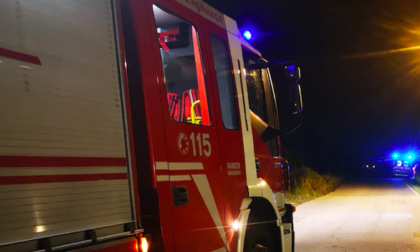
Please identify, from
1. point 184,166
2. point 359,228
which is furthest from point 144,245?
point 359,228

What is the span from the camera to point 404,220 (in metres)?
11.8

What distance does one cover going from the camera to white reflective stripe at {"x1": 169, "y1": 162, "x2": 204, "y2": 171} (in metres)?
2.79

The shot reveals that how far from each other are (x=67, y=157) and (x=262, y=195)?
2.40 meters

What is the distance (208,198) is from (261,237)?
1.40m

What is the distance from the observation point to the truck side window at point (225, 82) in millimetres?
3686

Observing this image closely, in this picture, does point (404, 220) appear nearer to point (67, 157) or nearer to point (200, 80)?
point (200, 80)

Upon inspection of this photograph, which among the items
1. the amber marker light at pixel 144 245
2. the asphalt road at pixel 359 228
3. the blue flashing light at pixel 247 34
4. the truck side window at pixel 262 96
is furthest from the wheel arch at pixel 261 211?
the asphalt road at pixel 359 228

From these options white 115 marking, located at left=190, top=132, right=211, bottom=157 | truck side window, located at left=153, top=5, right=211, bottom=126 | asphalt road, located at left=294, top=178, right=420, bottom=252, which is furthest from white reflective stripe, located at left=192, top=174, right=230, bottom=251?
asphalt road, located at left=294, top=178, right=420, bottom=252

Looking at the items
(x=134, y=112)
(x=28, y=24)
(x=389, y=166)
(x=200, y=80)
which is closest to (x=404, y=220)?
(x=200, y=80)

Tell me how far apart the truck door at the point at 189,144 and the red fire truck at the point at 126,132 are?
0.01 m

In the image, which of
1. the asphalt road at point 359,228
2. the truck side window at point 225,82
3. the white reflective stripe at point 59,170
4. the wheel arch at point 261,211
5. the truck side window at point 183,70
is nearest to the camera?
the white reflective stripe at point 59,170

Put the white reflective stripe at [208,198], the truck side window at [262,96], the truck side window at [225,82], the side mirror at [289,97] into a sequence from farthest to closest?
the side mirror at [289,97] → the truck side window at [262,96] → the truck side window at [225,82] → the white reflective stripe at [208,198]

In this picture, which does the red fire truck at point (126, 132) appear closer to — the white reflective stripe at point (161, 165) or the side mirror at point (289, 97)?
the white reflective stripe at point (161, 165)

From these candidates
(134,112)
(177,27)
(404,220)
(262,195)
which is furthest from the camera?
(404,220)
